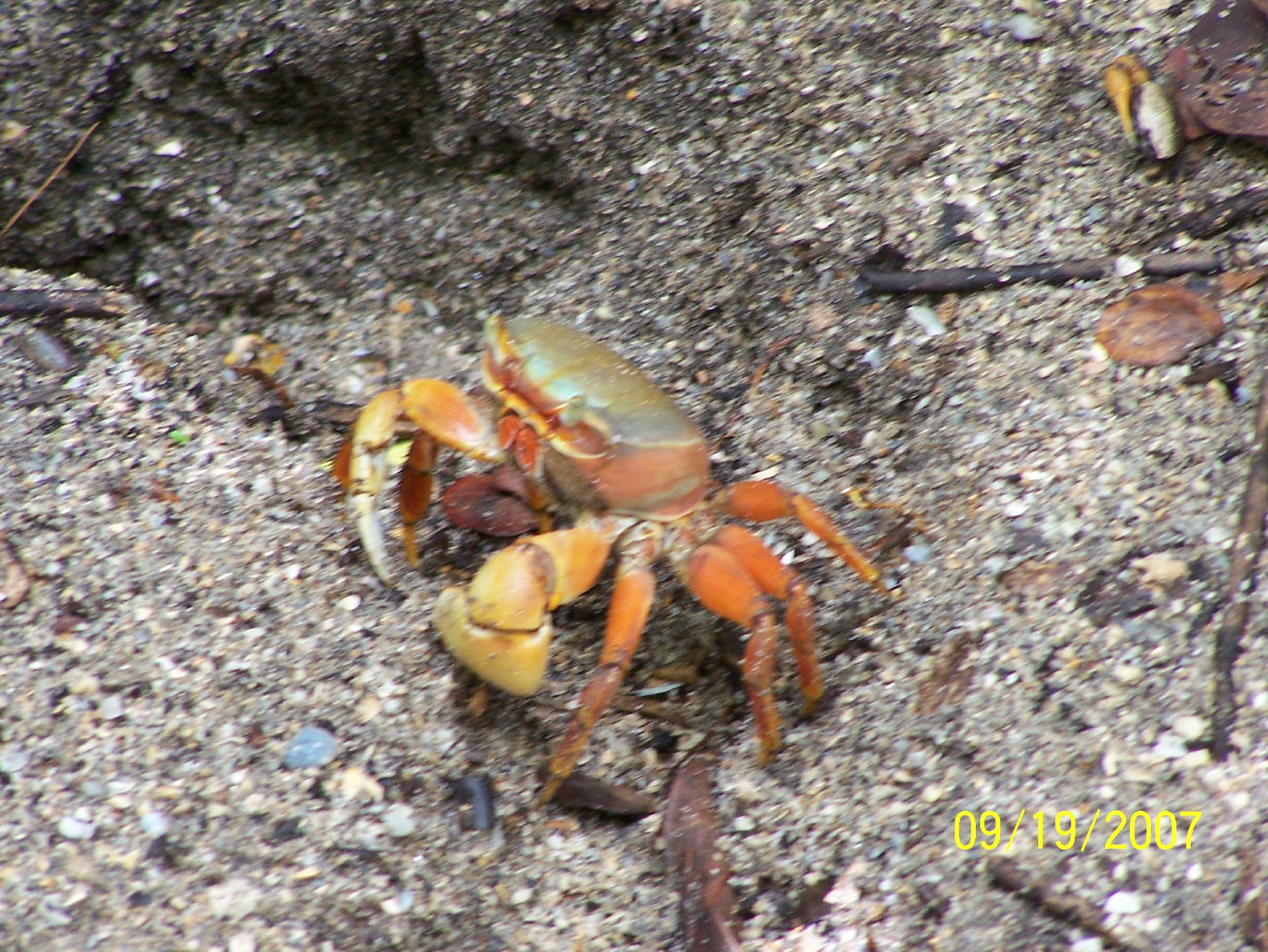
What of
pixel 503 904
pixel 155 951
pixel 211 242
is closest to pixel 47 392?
pixel 211 242

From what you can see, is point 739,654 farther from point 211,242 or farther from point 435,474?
point 211,242

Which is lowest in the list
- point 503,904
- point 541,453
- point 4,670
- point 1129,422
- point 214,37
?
point 503,904

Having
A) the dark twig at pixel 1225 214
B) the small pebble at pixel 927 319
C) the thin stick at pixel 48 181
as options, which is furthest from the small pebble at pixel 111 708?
the dark twig at pixel 1225 214

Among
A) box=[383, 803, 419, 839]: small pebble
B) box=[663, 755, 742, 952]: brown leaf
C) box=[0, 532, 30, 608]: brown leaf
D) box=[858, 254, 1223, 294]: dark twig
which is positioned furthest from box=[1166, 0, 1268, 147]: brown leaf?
box=[0, 532, 30, 608]: brown leaf

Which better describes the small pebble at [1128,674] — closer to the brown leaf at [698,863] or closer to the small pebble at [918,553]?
the small pebble at [918,553]

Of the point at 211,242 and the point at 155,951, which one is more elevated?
the point at 211,242

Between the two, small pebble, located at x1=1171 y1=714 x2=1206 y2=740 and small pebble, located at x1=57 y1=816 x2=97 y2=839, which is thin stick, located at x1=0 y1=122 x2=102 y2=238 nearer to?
small pebble, located at x1=57 y1=816 x2=97 y2=839
